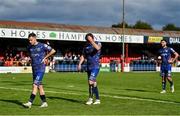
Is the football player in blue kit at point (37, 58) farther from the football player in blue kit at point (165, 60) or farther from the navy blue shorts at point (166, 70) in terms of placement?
the navy blue shorts at point (166, 70)

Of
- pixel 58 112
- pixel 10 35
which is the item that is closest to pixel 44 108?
pixel 58 112

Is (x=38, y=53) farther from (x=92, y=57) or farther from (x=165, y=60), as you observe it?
(x=165, y=60)

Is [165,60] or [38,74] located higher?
[165,60]

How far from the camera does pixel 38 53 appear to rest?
13.1 m

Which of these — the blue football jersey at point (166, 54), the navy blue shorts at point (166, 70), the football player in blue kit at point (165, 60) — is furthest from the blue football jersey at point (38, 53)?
the navy blue shorts at point (166, 70)

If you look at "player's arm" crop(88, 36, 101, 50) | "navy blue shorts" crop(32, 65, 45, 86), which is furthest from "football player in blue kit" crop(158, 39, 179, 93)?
"navy blue shorts" crop(32, 65, 45, 86)

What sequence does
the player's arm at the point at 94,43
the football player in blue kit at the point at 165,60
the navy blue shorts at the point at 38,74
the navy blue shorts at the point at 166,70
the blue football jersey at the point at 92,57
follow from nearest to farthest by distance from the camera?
the navy blue shorts at the point at 38,74 < the player's arm at the point at 94,43 < the blue football jersey at the point at 92,57 < the football player in blue kit at the point at 165,60 < the navy blue shorts at the point at 166,70

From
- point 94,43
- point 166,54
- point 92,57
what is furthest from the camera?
point 166,54

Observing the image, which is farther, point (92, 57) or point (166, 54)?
point (166, 54)

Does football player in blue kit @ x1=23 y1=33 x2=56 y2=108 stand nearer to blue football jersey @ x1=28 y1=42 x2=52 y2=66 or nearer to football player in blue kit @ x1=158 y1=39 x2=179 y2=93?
blue football jersey @ x1=28 y1=42 x2=52 y2=66

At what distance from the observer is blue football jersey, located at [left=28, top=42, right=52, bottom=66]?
42.9ft

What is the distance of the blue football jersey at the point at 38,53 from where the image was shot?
515 inches

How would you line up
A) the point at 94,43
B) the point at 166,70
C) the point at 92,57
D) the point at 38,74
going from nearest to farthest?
the point at 38,74
the point at 94,43
the point at 92,57
the point at 166,70

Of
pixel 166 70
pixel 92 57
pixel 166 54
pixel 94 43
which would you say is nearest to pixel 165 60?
pixel 166 54
